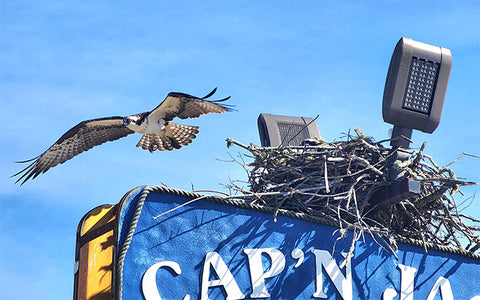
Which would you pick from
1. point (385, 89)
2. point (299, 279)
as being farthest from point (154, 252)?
point (385, 89)

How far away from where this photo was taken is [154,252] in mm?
6773

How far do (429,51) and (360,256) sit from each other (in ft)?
6.96

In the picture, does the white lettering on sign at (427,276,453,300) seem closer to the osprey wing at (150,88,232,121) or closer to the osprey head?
the osprey wing at (150,88,232,121)

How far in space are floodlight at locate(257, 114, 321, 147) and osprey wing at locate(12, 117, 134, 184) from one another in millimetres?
1855

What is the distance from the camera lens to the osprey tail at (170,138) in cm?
1085

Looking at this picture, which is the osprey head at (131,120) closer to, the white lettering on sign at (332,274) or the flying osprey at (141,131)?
the flying osprey at (141,131)

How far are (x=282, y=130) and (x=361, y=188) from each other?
82.0 inches

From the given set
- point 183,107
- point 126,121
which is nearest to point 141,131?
point 126,121

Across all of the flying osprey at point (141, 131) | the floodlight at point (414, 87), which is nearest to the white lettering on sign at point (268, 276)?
the floodlight at point (414, 87)

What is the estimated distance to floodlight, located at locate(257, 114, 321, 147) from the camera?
9.84m

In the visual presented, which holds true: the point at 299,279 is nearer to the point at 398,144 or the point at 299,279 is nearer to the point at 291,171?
the point at 291,171

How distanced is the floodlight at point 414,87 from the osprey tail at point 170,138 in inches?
134

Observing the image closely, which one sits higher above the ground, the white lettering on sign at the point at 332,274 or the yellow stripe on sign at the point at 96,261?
the white lettering on sign at the point at 332,274

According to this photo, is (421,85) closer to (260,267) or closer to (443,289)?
(443,289)
